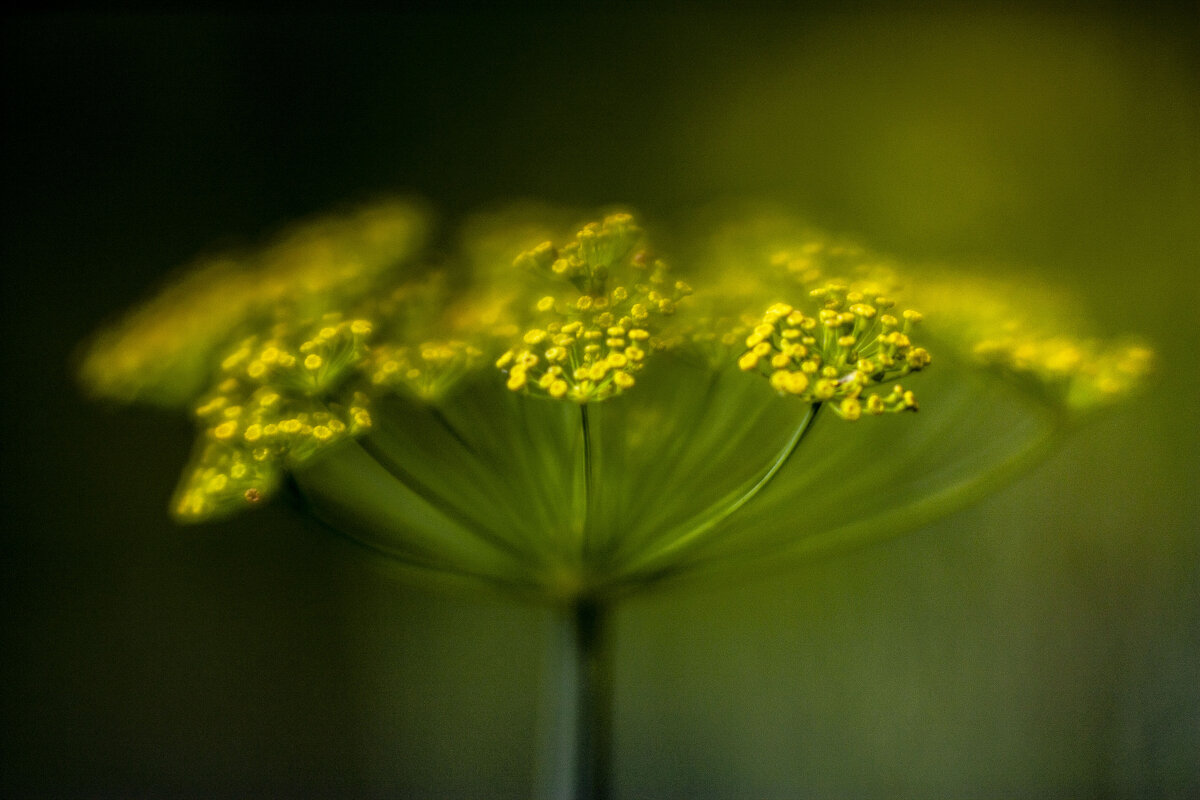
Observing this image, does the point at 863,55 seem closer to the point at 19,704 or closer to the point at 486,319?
the point at 486,319

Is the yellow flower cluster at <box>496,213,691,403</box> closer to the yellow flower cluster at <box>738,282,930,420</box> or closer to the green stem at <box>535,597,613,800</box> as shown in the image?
the yellow flower cluster at <box>738,282,930,420</box>

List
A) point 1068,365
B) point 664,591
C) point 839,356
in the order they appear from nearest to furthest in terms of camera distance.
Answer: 1. point 839,356
2. point 1068,365
3. point 664,591

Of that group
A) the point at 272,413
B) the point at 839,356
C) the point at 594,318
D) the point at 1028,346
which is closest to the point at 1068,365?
the point at 1028,346

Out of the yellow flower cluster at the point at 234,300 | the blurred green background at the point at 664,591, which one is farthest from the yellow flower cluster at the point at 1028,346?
the yellow flower cluster at the point at 234,300

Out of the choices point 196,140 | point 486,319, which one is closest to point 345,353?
point 486,319

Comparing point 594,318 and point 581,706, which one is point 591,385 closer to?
point 594,318

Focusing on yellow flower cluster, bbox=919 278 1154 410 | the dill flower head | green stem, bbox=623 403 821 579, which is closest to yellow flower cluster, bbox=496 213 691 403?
the dill flower head

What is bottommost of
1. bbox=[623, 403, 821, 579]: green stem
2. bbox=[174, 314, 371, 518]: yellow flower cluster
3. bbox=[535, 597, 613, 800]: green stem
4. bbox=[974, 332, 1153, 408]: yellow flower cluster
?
bbox=[535, 597, 613, 800]: green stem
